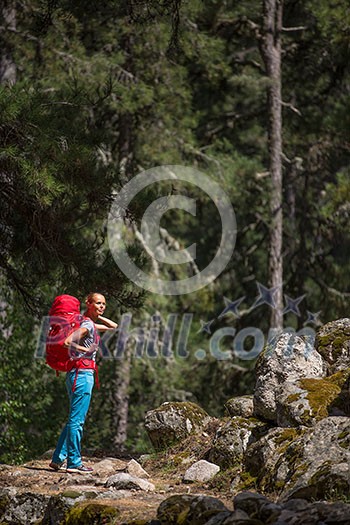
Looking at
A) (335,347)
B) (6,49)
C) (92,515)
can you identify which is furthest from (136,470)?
(6,49)

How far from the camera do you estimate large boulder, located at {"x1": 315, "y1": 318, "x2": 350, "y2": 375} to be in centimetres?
942

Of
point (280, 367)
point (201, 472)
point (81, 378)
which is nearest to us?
point (201, 472)

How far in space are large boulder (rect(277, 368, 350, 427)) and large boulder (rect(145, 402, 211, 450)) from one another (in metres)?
1.87

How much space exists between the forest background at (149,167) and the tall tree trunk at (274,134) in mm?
206

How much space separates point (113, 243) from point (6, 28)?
417 cm

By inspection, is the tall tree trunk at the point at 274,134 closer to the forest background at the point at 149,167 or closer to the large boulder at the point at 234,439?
the forest background at the point at 149,167

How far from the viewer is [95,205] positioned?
11812 millimetres

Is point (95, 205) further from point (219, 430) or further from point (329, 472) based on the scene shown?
point (329, 472)

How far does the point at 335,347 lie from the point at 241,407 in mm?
1235

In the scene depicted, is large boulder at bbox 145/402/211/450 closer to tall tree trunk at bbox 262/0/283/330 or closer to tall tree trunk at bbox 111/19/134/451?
tall tree trunk at bbox 111/19/134/451

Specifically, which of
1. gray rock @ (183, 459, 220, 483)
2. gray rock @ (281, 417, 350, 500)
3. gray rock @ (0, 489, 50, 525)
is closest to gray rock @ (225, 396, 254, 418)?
gray rock @ (183, 459, 220, 483)

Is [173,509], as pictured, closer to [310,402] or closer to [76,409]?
[310,402]

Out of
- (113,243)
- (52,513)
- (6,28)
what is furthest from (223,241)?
(52,513)

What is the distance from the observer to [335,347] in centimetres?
950
